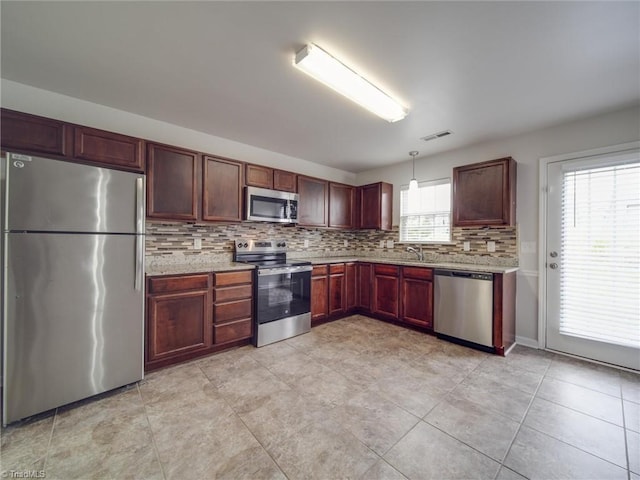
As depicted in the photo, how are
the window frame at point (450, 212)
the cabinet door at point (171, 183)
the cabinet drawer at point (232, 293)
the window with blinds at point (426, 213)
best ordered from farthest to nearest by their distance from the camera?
the window with blinds at point (426, 213) < the window frame at point (450, 212) < the cabinet drawer at point (232, 293) < the cabinet door at point (171, 183)

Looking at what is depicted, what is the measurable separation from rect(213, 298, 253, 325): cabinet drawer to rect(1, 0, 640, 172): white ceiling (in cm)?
199

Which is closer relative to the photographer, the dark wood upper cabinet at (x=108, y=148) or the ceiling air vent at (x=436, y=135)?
the dark wood upper cabinet at (x=108, y=148)

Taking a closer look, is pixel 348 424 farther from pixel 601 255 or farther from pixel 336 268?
pixel 601 255

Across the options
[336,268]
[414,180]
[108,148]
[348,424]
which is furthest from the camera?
[336,268]

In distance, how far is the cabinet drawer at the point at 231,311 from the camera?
2.69 meters

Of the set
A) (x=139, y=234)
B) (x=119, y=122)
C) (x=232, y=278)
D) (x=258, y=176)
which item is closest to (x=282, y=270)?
(x=232, y=278)

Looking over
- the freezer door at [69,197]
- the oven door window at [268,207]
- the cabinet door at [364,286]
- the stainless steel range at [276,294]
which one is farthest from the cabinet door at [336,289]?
the freezer door at [69,197]

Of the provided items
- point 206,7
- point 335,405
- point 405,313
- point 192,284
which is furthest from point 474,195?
point 192,284

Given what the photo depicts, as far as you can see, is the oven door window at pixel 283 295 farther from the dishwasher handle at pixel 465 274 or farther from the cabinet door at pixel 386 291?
the dishwasher handle at pixel 465 274

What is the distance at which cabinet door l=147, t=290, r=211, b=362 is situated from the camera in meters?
2.32

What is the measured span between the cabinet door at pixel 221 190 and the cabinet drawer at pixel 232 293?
0.81 m

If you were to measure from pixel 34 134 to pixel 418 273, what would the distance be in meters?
3.99

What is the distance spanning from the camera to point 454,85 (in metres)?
2.15

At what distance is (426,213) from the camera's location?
13.3 feet
